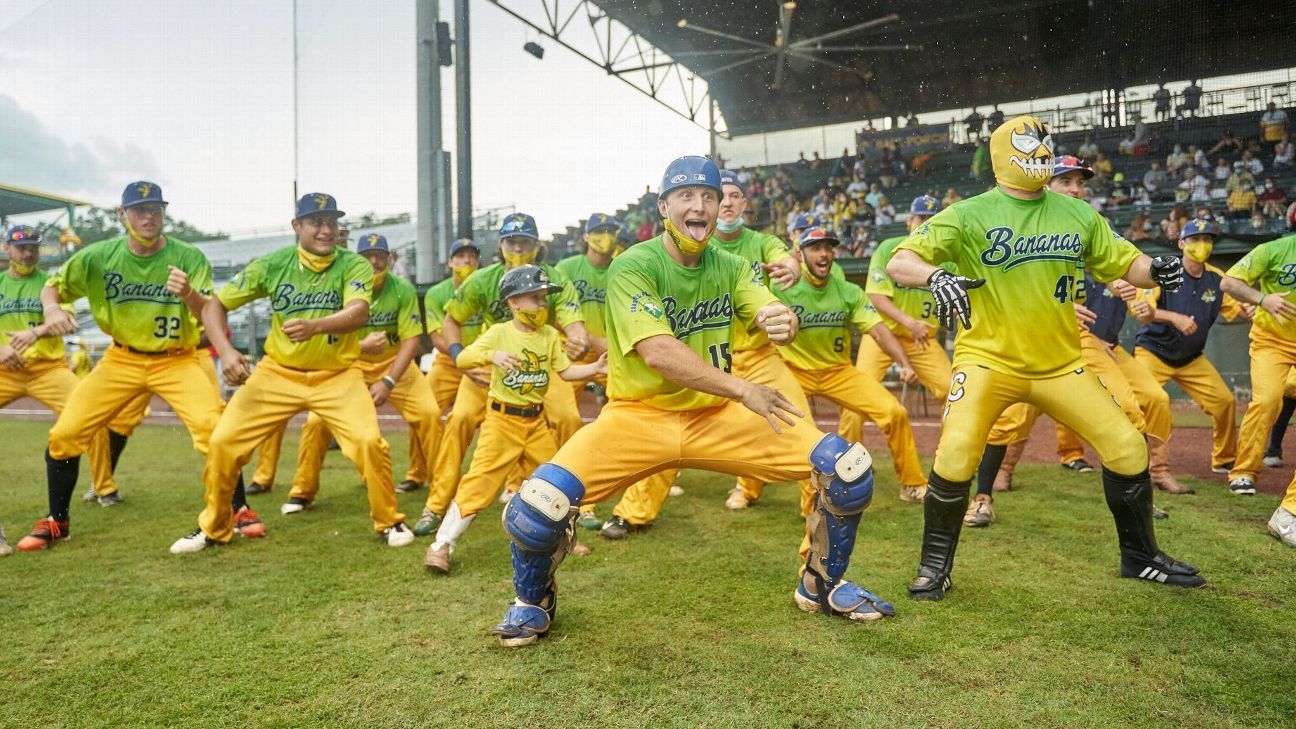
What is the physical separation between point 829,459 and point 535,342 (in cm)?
274

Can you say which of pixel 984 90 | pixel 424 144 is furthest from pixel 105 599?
pixel 984 90

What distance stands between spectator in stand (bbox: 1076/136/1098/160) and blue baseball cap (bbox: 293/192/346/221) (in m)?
17.7

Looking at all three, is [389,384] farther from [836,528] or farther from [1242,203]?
[1242,203]

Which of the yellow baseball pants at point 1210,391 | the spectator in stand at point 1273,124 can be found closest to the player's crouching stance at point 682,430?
the yellow baseball pants at point 1210,391

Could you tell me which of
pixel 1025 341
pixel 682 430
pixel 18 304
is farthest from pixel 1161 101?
pixel 18 304

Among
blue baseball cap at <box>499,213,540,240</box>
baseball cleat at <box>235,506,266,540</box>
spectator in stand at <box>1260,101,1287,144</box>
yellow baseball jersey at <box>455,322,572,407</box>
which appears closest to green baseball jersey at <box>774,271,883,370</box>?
yellow baseball jersey at <box>455,322,572,407</box>

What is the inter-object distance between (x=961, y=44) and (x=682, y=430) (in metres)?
20.4

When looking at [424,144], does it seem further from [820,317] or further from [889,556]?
[889,556]

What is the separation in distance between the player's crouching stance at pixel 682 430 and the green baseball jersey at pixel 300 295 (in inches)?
96.8

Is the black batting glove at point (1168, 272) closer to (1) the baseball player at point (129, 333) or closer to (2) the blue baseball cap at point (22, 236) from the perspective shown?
(1) the baseball player at point (129, 333)

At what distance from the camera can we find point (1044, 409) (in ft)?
14.9

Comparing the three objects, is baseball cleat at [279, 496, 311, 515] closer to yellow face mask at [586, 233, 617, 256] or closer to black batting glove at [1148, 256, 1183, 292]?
yellow face mask at [586, 233, 617, 256]

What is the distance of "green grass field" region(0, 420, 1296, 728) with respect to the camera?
317 centimetres

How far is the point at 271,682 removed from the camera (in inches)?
137
